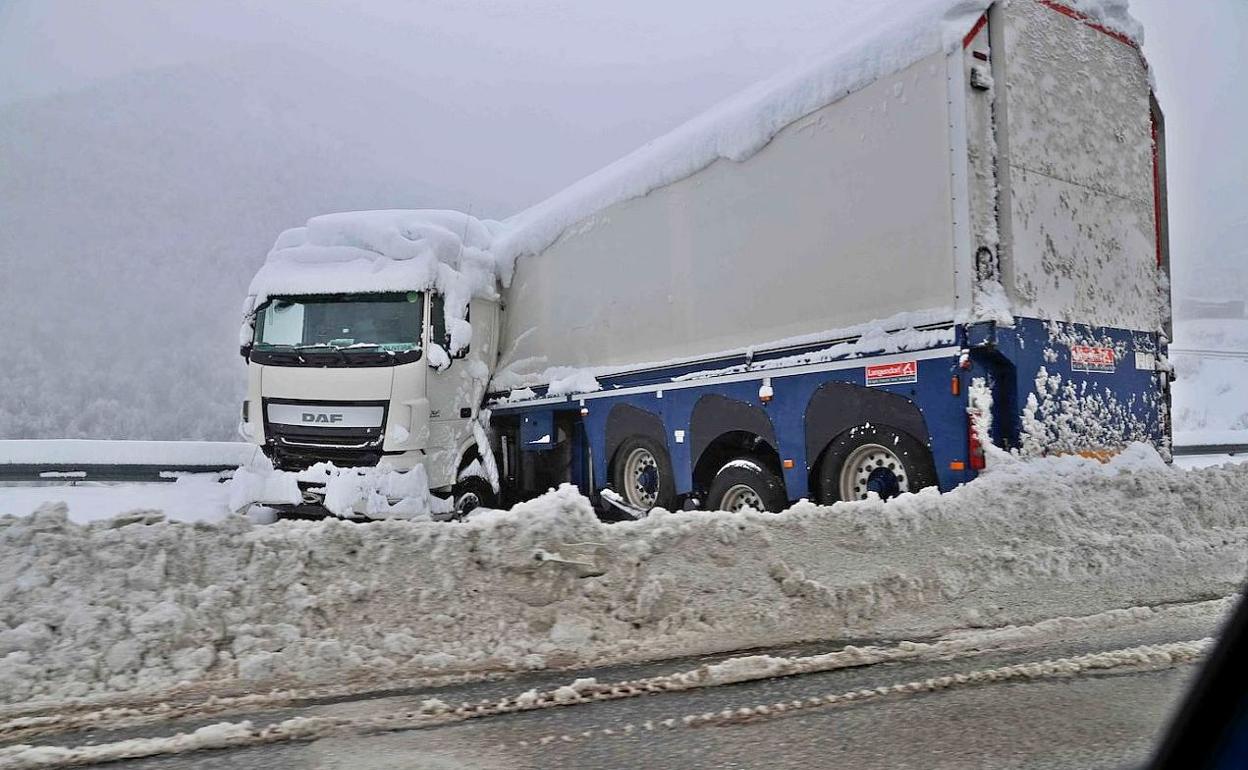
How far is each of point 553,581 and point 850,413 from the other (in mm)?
2536

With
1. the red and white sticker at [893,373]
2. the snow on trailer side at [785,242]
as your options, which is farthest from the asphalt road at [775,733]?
the snow on trailer side at [785,242]

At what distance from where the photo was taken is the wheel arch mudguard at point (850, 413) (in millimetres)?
5320

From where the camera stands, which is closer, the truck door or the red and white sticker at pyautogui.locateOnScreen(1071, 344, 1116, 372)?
the red and white sticker at pyautogui.locateOnScreen(1071, 344, 1116, 372)

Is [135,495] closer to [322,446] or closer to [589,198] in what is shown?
[322,446]

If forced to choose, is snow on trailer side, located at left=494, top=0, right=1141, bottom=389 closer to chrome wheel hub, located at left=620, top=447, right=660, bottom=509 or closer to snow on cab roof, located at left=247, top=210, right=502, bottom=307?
chrome wheel hub, located at left=620, top=447, right=660, bottom=509

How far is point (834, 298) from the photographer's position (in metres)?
6.04

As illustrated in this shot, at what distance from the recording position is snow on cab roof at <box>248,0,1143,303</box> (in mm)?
5648

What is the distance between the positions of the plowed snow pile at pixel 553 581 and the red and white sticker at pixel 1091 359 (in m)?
0.72

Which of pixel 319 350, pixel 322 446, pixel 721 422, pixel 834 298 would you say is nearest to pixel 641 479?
pixel 721 422

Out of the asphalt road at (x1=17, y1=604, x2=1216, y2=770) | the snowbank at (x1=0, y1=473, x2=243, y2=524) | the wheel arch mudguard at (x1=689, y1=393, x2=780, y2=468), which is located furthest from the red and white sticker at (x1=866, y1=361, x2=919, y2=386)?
the snowbank at (x1=0, y1=473, x2=243, y2=524)

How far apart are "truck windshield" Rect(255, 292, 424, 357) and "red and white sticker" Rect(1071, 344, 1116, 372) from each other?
639cm

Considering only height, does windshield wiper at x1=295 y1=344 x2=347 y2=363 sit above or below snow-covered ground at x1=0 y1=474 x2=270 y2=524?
above

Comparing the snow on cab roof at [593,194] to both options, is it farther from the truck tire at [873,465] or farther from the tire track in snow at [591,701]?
the tire track in snow at [591,701]

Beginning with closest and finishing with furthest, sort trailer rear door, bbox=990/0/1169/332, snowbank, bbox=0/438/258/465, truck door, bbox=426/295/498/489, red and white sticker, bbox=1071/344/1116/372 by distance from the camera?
trailer rear door, bbox=990/0/1169/332
red and white sticker, bbox=1071/344/1116/372
truck door, bbox=426/295/498/489
snowbank, bbox=0/438/258/465
